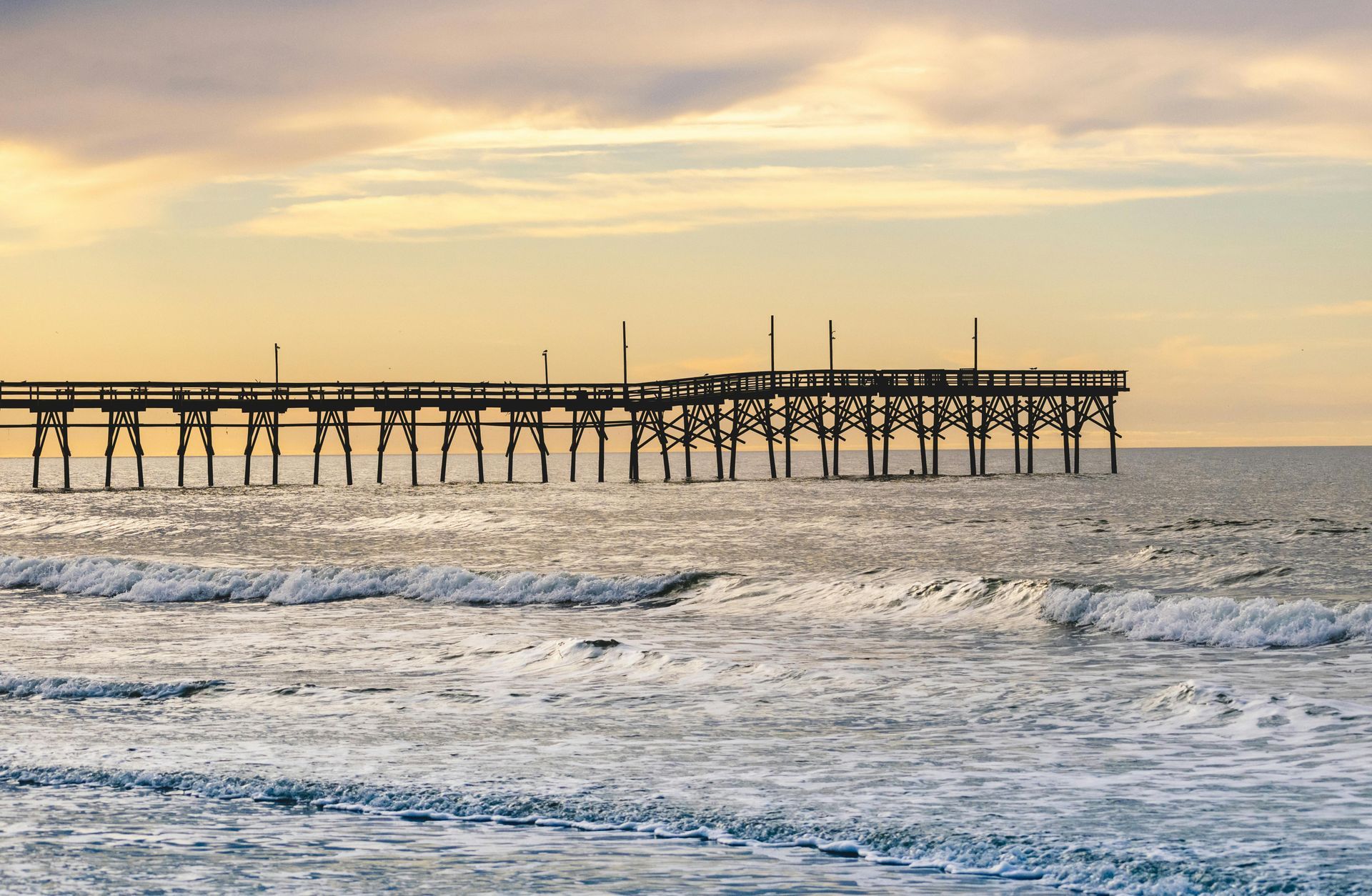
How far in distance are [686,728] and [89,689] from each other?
5.56 metres

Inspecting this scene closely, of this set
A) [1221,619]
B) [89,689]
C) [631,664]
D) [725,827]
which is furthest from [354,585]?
[725,827]

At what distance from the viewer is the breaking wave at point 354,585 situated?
2222 cm

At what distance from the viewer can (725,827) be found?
8.13 meters

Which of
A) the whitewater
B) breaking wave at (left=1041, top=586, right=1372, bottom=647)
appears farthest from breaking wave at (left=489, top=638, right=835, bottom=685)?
breaking wave at (left=1041, top=586, right=1372, bottom=647)

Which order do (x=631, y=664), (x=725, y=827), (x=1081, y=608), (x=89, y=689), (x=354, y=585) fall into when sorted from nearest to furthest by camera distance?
(x=725, y=827), (x=89, y=689), (x=631, y=664), (x=1081, y=608), (x=354, y=585)

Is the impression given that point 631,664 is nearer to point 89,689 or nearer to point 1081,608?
point 89,689

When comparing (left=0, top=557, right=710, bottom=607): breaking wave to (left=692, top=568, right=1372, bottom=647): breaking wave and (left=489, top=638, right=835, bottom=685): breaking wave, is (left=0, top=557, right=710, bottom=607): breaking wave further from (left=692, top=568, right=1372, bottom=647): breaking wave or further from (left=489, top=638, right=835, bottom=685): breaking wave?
(left=489, top=638, right=835, bottom=685): breaking wave

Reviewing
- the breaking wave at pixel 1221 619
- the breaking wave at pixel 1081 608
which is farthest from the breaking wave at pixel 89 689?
the breaking wave at pixel 1221 619

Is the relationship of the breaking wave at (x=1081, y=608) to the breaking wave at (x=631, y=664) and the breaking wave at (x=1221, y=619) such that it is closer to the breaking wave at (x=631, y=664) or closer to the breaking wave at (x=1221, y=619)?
the breaking wave at (x=1221, y=619)

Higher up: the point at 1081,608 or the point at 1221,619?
the point at 1221,619

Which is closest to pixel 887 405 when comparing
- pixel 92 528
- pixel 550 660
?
Answer: pixel 92 528

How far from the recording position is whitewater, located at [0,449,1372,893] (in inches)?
296

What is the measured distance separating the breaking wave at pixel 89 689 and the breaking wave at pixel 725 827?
9.79 ft

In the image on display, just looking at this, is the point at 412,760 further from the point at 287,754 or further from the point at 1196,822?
the point at 1196,822
